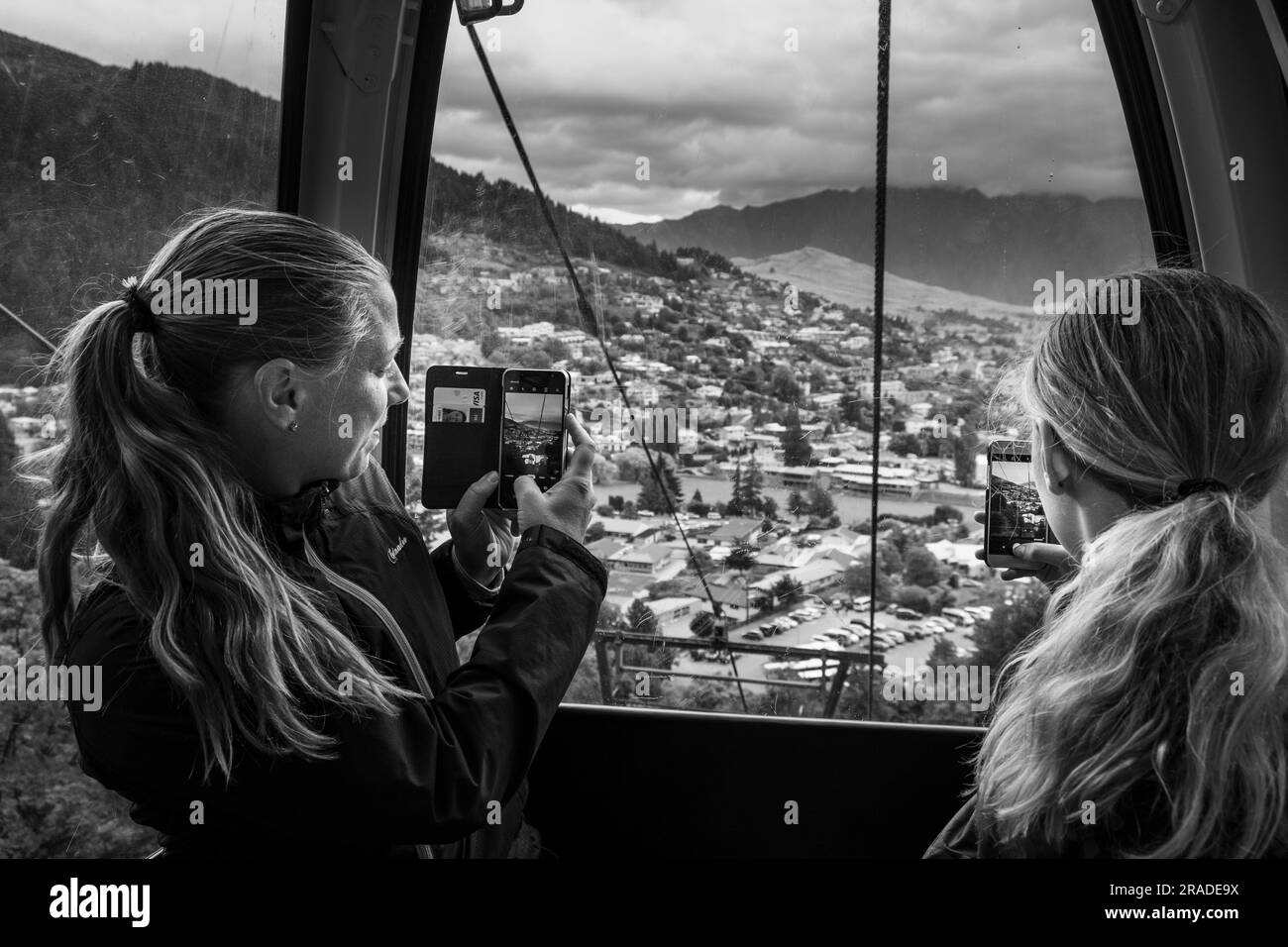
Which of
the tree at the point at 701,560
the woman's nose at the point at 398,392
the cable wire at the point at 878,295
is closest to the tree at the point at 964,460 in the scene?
the cable wire at the point at 878,295

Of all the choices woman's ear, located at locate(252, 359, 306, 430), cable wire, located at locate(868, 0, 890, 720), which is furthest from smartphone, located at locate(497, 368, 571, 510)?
cable wire, located at locate(868, 0, 890, 720)

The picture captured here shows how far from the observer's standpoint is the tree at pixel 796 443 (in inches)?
96.1

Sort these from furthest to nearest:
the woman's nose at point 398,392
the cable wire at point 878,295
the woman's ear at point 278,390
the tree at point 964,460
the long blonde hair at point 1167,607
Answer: the tree at point 964,460
the cable wire at point 878,295
the woman's nose at point 398,392
the woman's ear at point 278,390
the long blonde hair at point 1167,607

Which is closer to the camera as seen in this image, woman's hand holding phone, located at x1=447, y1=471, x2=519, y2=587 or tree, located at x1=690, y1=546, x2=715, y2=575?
woman's hand holding phone, located at x1=447, y1=471, x2=519, y2=587

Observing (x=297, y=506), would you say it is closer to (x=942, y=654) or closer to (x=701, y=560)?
(x=701, y=560)

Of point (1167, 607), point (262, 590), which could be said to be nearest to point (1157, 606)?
point (1167, 607)

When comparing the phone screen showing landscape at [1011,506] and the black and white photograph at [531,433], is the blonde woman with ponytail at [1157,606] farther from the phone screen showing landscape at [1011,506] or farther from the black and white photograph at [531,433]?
A: the black and white photograph at [531,433]

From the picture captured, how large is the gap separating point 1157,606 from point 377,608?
1.12 metres

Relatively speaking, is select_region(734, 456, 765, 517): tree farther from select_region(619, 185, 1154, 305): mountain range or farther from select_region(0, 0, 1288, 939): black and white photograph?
select_region(619, 185, 1154, 305): mountain range

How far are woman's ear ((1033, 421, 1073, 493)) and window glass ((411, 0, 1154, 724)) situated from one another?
101cm

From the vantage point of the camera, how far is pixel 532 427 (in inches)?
78.9

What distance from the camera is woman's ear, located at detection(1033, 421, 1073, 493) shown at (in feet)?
4.50
